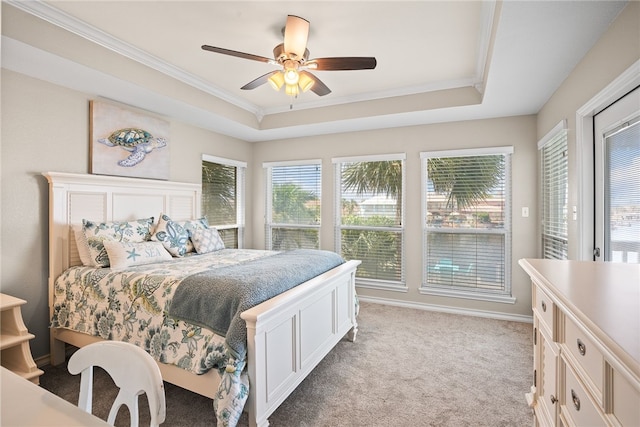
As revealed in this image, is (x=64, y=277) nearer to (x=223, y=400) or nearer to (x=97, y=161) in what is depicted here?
(x=97, y=161)

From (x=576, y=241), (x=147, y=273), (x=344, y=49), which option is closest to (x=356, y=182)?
(x=344, y=49)

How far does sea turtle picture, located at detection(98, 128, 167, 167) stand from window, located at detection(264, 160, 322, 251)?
187 centimetres

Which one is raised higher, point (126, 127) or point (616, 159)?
point (126, 127)

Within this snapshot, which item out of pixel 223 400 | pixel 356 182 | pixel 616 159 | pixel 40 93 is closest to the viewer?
pixel 223 400

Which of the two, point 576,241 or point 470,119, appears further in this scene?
point 470,119

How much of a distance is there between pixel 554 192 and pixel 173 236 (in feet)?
12.3

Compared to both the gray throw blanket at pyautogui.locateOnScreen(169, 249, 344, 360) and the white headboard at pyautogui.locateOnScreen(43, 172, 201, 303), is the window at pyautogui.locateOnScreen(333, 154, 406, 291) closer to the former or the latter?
→ the white headboard at pyautogui.locateOnScreen(43, 172, 201, 303)

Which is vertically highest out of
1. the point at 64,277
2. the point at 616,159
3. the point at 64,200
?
the point at 616,159

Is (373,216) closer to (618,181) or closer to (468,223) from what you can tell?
(468,223)

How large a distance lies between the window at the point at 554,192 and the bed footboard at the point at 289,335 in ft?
6.57

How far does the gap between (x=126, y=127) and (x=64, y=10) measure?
1.19 meters

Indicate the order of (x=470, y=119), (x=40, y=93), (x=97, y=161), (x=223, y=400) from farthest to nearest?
1. (x=470, y=119)
2. (x=97, y=161)
3. (x=40, y=93)
4. (x=223, y=400)

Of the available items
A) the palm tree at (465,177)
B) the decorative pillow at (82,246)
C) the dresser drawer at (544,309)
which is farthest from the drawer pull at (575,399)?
the decorative pillow at (82,246)

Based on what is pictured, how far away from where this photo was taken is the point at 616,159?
81.2 inches
